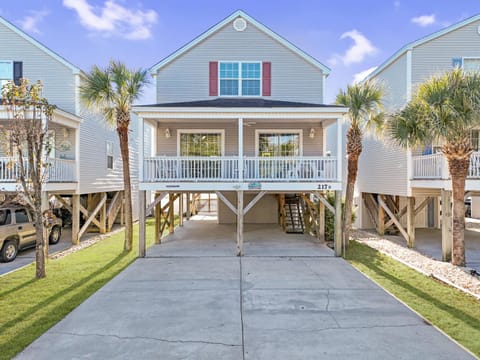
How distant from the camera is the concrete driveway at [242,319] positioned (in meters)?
4.52

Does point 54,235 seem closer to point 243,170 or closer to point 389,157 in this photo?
point 243,170

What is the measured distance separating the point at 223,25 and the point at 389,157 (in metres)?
9.59

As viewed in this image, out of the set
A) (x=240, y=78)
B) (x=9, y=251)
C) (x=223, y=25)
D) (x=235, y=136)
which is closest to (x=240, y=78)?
(x=240, y=78)

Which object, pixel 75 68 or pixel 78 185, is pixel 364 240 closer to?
pixel 78 185

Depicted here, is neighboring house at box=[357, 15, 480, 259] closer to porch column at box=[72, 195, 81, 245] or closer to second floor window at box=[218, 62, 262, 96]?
second floor window at box=[218, 62, 262, 96]

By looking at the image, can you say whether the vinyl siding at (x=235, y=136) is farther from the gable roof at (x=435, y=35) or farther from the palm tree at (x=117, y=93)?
the gable roof at (x=435, y=35)

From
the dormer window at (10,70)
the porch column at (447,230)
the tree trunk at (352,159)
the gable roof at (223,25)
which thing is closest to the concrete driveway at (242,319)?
the tree trunk at (352,159)

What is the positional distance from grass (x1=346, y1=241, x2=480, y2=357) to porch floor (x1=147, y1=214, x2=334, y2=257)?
6.00 feet

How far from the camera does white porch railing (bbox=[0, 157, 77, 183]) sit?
10.7 metres

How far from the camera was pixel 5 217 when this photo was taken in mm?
9781

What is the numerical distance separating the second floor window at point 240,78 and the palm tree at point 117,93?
3615 millimetres

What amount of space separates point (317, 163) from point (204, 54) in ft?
23.2

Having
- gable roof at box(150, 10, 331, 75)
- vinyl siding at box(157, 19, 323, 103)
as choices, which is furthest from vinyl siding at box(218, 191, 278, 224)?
gable roof at box(150, 10, 331, 75)

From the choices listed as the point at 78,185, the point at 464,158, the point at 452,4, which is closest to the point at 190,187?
the point at 78,185
